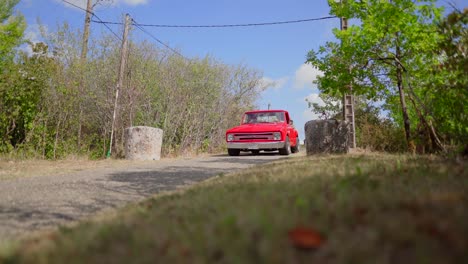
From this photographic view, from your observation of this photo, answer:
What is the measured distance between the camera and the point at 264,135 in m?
12.5

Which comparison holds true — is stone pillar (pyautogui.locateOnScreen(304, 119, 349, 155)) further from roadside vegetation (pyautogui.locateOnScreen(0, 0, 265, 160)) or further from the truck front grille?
roadside vegetation (pyautogui.locateOnScreen(0, 0, 265, 160))

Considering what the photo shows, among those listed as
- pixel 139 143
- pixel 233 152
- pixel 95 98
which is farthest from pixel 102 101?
pixel 233 152

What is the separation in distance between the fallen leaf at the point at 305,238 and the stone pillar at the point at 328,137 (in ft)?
25.4

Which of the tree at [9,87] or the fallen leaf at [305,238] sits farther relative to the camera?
the tree at [9,87]

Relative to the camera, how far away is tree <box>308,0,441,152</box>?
24.2ft

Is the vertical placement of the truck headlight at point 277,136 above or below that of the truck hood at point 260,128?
below

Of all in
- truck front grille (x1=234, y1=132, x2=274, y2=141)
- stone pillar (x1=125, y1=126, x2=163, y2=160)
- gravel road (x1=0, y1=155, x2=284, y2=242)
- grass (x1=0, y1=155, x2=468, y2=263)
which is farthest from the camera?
truck front grille (x1=234, y1=132, x2=274, y2=141)

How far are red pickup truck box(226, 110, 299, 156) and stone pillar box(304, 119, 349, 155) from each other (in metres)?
3.06

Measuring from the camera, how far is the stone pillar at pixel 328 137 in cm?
905

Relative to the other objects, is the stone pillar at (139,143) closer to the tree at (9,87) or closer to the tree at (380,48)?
the tree at (9,87)

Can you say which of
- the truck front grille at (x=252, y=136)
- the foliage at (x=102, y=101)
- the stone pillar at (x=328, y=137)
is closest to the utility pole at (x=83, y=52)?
the foliage at (x=102, y=101)

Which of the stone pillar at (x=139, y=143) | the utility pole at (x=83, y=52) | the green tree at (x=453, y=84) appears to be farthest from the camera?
the utility pole at (x=83, y=52)

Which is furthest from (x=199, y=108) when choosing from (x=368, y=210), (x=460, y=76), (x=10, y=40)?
(x=368, y=210)

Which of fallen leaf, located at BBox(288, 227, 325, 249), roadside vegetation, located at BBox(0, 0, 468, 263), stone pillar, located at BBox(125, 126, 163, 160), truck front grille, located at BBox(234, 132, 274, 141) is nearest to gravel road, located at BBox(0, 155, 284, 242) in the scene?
roadside vegetation, located at BBox(0, 0, 468, 263)
